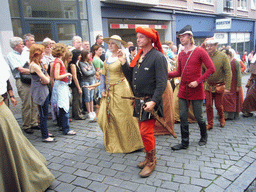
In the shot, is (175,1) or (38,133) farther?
(175,1)

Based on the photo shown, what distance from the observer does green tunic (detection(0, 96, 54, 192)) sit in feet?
7.51

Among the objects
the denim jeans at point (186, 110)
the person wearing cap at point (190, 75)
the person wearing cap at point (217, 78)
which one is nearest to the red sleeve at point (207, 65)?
the person wearing cap at point (190, 75)

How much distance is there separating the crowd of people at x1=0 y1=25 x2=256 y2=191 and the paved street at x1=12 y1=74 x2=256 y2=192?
0.68 ft

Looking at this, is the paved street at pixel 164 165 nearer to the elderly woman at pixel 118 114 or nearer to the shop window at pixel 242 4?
the elderly woman at pixel 118 114

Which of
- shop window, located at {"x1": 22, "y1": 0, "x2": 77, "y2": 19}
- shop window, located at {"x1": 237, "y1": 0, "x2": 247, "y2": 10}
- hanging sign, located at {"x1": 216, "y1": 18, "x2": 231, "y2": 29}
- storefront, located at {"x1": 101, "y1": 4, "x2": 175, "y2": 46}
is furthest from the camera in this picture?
shop window, located at {"x1": 237, "y1": 0, "x2": 247, "y2": 10}

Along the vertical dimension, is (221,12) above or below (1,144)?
above

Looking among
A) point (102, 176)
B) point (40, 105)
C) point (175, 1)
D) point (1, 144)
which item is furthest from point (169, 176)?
point (175, 1)

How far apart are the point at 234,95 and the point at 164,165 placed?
3384 millimetres

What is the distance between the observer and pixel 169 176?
2.95m

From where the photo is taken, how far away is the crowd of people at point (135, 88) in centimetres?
293

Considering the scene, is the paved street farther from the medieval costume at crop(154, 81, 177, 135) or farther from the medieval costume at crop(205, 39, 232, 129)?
the medieval costume at crop(205, 39, 232, 129)

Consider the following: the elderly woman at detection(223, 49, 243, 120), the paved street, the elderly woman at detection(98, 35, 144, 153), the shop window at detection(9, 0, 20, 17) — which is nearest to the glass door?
the shop window at detection(9, 0, 20, 17)

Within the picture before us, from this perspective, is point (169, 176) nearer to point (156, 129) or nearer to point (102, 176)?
point (102, 176)

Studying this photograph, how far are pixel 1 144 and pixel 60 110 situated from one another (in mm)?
2367
